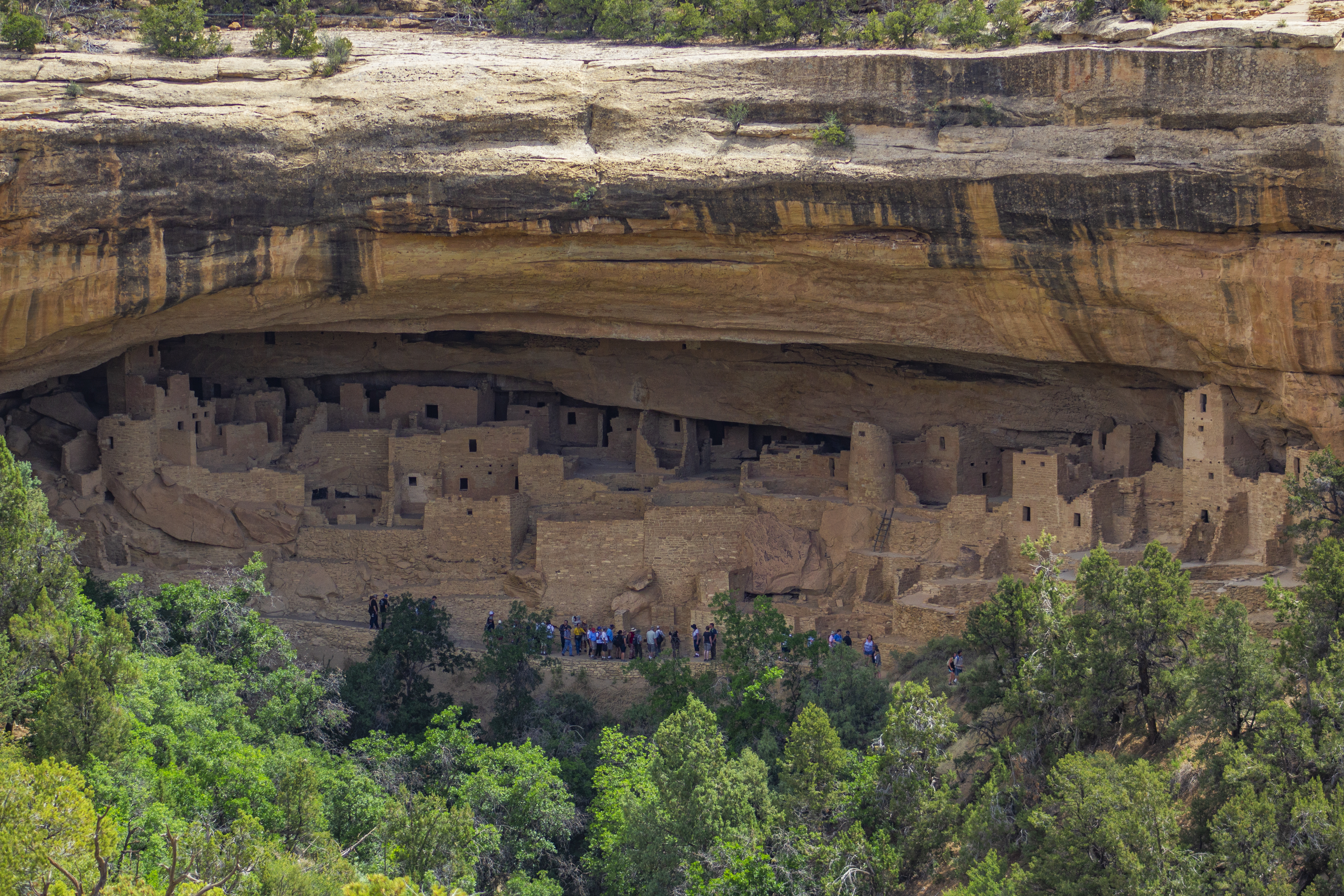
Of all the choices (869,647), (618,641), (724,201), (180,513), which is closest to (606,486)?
(618,641)

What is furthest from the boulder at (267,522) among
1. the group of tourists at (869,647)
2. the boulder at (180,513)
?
the group of tourists at (869,647)

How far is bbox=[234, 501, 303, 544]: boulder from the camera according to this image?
89.4 feet

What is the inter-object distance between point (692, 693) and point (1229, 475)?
8.16 meters

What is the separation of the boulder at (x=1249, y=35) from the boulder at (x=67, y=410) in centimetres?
1742

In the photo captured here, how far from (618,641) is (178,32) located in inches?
431

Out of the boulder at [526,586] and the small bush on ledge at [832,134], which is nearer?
the small bush on ledge at [832,134]

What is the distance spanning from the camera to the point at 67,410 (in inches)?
1086

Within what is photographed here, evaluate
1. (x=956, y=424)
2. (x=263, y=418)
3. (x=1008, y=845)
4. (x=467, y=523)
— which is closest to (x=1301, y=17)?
(x=956, y=424)

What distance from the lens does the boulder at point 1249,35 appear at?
67.1 feet

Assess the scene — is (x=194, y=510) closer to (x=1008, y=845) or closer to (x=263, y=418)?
(x=263, y=418)

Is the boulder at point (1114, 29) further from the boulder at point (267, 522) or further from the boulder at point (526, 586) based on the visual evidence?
the boulder at point (267, 522)

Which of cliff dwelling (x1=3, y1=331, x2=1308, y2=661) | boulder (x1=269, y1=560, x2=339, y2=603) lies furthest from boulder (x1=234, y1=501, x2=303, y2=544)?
boulder (x1=269, y1=560, x2=339, y2=603)

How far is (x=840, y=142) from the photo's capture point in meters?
22.9

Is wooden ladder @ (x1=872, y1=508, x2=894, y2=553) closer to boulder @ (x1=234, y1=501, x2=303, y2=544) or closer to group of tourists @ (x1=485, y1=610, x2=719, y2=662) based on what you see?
group of tourists @ (x1=485, y1=610, x2=719, y2=662)
